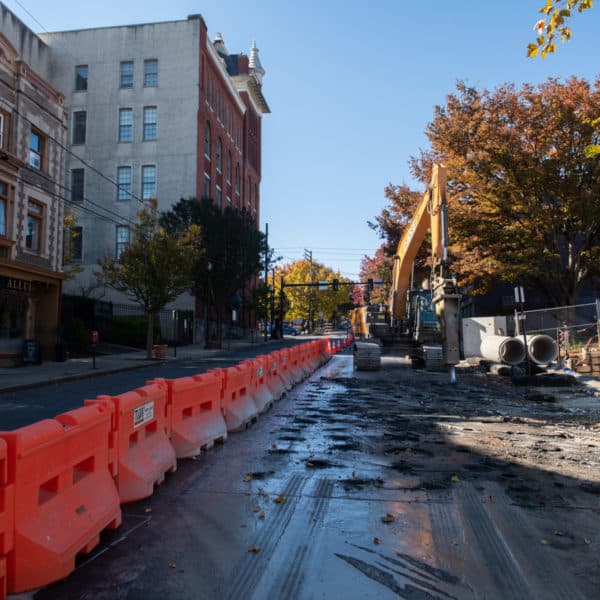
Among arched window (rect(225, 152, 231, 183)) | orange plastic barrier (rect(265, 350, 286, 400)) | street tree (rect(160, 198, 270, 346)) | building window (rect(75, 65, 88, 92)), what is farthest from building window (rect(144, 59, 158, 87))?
orange plastic barrier (rect(265, 350, 286, 400))

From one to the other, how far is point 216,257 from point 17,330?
1718 centimetres

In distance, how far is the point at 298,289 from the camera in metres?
79.1

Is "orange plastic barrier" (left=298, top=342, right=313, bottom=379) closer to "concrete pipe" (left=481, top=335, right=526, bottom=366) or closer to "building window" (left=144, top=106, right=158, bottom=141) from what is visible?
"concrete pipe" (left=481, top=335, right=526, bottom=366)

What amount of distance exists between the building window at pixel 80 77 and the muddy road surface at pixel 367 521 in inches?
1737

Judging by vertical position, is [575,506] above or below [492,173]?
below

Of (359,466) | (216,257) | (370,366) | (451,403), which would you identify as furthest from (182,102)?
(359,466)

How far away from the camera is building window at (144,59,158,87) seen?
44069 mm

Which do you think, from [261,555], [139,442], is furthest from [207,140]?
[261,555]

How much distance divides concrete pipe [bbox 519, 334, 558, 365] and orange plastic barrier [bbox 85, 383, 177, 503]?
1430cm

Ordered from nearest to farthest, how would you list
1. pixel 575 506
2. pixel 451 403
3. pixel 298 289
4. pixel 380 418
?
1. pixel 575 506
2. pixel 380 418
3. pixel 451 403
4. pixel 298 289

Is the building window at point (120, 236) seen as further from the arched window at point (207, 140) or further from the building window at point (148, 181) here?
the arched window at point (207, 140)

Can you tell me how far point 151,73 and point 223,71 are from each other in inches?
309

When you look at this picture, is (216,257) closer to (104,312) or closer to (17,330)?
(104,312)

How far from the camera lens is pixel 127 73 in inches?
1745
